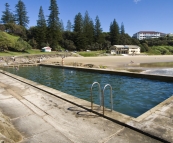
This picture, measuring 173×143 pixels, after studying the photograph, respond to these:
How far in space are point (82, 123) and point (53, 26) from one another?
2522 inches

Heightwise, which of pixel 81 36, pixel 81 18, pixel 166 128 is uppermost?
pixel 81 18

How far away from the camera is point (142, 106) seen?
19.4ft

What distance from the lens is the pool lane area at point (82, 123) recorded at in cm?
294

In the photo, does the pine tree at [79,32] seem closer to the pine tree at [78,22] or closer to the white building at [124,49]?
the pine tree at [78,22]

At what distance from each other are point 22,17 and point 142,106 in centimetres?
7732

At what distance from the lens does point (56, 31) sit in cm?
6312

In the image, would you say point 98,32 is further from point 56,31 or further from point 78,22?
point 56,31

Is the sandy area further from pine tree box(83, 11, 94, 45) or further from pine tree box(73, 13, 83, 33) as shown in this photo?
pine tree box(73, 13, 83, 33)

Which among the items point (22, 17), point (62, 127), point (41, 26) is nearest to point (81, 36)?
point (41, 26)

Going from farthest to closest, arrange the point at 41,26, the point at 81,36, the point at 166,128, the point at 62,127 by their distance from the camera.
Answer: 1. the point at 81,36
2. the point at 41,26
3. the point at 62,127
4. the point at 166,128

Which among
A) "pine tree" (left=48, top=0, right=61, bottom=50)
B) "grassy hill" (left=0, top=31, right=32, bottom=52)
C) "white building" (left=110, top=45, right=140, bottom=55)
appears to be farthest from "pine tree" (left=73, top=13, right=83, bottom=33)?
"grassy hill" (left=0, top=31, right=32, bottom=52)

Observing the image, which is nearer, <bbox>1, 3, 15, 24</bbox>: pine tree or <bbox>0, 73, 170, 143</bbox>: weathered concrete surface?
<bbox>0, 73, 170, 143</bbox>: weathered concrete surface

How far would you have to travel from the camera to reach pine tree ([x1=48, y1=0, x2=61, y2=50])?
2428 inches

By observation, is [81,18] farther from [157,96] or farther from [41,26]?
[157,96]
